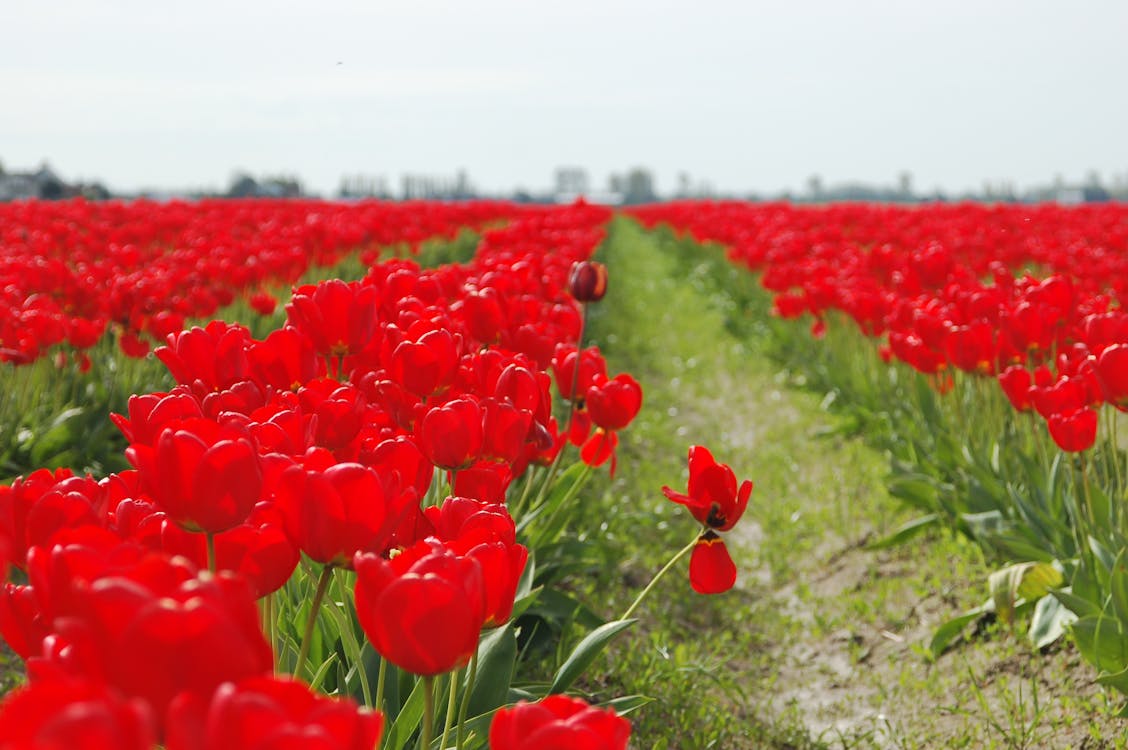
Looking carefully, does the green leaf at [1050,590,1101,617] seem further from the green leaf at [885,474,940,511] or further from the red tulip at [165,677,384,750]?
the red tulip at [165,677,384,750]

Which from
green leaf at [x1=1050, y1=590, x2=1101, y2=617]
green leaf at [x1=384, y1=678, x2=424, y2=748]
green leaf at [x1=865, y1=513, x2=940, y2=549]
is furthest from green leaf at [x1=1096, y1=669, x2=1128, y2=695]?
green leaf at [x1=384, y1=678, x2=424, y2=748]

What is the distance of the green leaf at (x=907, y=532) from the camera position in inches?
181

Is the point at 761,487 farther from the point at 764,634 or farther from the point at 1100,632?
the point at 1100,632

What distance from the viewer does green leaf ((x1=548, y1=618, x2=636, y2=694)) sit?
1968 mm

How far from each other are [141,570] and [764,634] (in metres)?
3.64

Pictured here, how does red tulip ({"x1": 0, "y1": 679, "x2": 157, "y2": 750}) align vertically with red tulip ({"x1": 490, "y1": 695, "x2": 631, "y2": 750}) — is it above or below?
above

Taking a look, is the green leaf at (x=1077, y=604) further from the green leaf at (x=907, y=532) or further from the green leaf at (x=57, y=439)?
the green leaf at (x=57, y=439)

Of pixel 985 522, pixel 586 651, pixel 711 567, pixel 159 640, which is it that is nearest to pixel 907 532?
pixel 985 522

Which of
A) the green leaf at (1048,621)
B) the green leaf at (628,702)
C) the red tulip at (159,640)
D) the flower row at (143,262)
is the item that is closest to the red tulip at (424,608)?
the red tulip at (159,640)

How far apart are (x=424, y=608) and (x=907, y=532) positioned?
157 inches

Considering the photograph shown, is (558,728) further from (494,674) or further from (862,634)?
(862,634)

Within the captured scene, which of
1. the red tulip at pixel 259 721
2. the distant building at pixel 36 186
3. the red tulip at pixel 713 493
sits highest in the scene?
the distant building at pixel 36 186

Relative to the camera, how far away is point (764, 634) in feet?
13.6

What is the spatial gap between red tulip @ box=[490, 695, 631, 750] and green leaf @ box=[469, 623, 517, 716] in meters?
1.02
